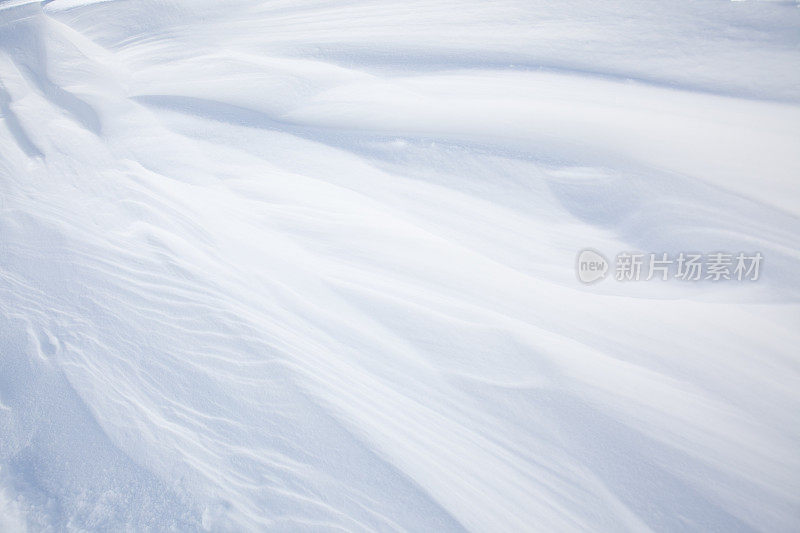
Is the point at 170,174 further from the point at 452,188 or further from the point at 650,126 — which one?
the point at 650,126

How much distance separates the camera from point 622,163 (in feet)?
2.58

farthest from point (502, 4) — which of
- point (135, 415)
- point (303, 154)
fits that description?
point (135, 415)

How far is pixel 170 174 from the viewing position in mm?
903

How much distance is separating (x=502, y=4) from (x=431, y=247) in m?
0.50

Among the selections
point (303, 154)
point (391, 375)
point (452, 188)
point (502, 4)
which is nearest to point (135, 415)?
point (391, 375)

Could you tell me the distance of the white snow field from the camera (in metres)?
A: 0.69

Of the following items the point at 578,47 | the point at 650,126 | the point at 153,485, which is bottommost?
the point at 153,485

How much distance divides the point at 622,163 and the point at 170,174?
840mm

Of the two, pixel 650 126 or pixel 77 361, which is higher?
pixel 650 126

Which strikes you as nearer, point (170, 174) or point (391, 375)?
point (391, 375)

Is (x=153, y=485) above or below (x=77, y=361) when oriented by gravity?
below

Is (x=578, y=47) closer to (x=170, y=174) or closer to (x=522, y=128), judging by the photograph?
(x=522, y=128)

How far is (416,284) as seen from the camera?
783 mm

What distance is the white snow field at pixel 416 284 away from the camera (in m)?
0.69
